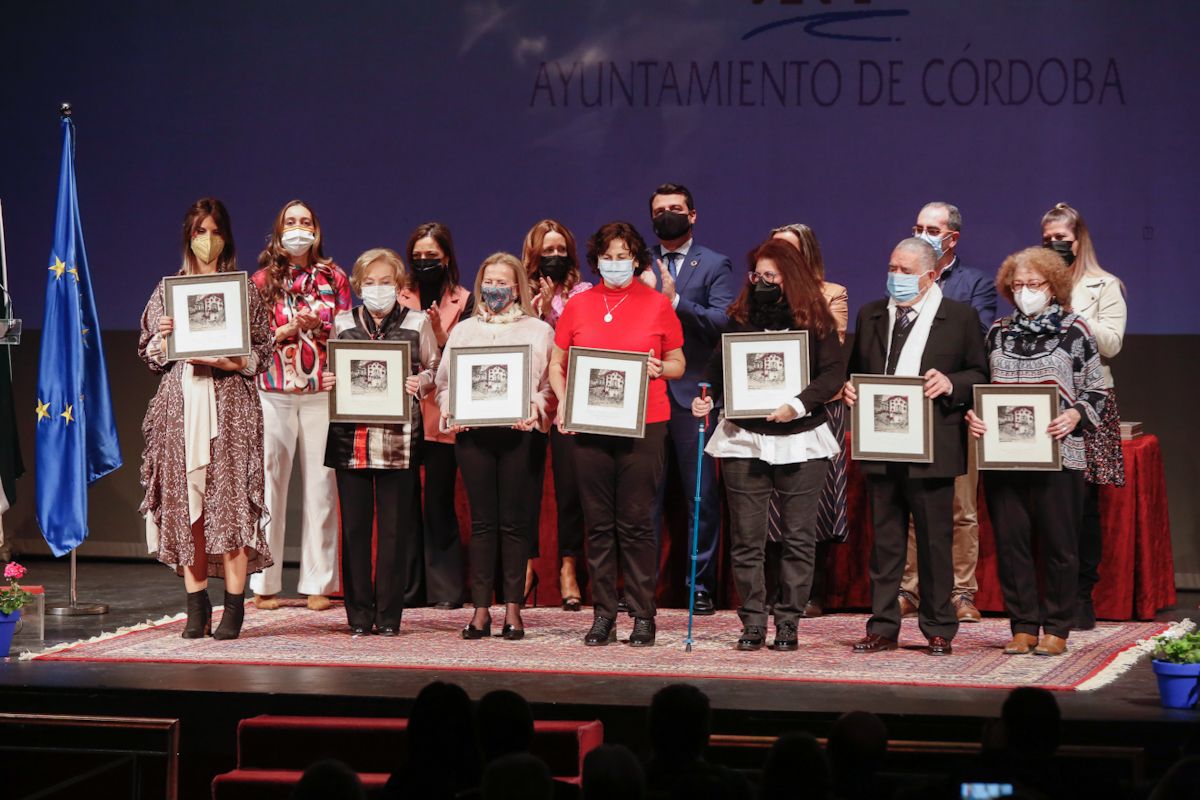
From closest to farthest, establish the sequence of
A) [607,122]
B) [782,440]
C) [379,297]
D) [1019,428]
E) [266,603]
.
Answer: [1019,428]
[782,440]
[379,297]
[266,603]
[607,122]

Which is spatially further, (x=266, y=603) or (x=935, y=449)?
(x=266, y=603)

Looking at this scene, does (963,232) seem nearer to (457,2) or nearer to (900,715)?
(457,2)

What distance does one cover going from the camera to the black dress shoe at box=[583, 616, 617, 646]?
5777 mm

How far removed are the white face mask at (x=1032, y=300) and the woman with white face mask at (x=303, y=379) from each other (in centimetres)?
284

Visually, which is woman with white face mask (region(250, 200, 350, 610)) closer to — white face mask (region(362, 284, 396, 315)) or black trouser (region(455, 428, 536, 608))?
white face mask (region(362, 284, 396, 315))

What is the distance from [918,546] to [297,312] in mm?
2832

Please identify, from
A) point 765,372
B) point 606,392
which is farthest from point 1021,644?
point 606,392

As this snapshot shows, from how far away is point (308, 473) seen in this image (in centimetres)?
665

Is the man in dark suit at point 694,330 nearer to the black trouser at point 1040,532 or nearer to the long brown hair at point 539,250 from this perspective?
the long brown hair at point 539,250

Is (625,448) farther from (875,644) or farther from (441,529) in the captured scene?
(441,529)

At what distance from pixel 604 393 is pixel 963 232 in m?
3.12

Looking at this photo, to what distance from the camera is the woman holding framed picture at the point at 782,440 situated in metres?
5.63

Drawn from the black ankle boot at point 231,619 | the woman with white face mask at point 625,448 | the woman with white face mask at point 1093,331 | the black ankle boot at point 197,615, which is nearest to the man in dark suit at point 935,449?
the woman with white face mask at point 625,448

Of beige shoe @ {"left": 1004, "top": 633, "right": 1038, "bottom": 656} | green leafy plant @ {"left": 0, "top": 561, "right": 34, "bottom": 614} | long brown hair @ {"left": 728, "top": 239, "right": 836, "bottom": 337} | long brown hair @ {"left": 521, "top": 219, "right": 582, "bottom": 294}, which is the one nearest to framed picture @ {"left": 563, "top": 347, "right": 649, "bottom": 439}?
long brown hair @ {"left": 728, "top": 239, "right": 836, "bottom": 337}
